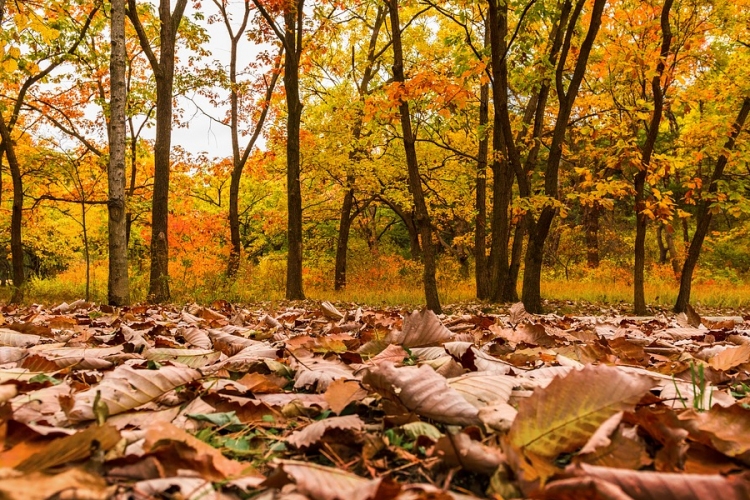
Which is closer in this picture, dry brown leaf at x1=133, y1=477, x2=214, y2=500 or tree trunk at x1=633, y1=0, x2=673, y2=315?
dry brown leaf at x1=133, y1=477, x2=214, y2=500

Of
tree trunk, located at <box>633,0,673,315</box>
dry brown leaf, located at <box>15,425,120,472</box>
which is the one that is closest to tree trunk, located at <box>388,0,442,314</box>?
tree trunk, located at <box>633,0,673,315</box>

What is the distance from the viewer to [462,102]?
6105 mm

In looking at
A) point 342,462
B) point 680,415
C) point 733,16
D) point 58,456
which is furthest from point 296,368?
point 733,16

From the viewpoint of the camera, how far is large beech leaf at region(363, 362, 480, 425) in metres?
1.12

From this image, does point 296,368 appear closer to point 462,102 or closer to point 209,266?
point 462,102

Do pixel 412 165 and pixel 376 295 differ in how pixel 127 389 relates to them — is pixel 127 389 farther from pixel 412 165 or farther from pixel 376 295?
pixel 376 295

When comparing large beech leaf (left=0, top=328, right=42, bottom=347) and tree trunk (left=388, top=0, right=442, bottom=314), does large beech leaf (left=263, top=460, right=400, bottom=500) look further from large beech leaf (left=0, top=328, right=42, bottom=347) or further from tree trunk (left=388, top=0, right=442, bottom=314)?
tree trunk (left=388, top=0, right=442, bottom=314)

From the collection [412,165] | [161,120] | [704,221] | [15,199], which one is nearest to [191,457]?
[412,165]

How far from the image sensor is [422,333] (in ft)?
6.68

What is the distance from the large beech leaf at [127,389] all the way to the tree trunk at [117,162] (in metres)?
5.79

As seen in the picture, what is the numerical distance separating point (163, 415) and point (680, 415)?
1.19 meters

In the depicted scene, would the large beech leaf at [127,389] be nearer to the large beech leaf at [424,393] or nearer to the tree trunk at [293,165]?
the large beech leaf at [424,393]

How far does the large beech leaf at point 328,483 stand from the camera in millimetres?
761

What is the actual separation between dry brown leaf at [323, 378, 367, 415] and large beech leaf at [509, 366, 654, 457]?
0.44 meters
